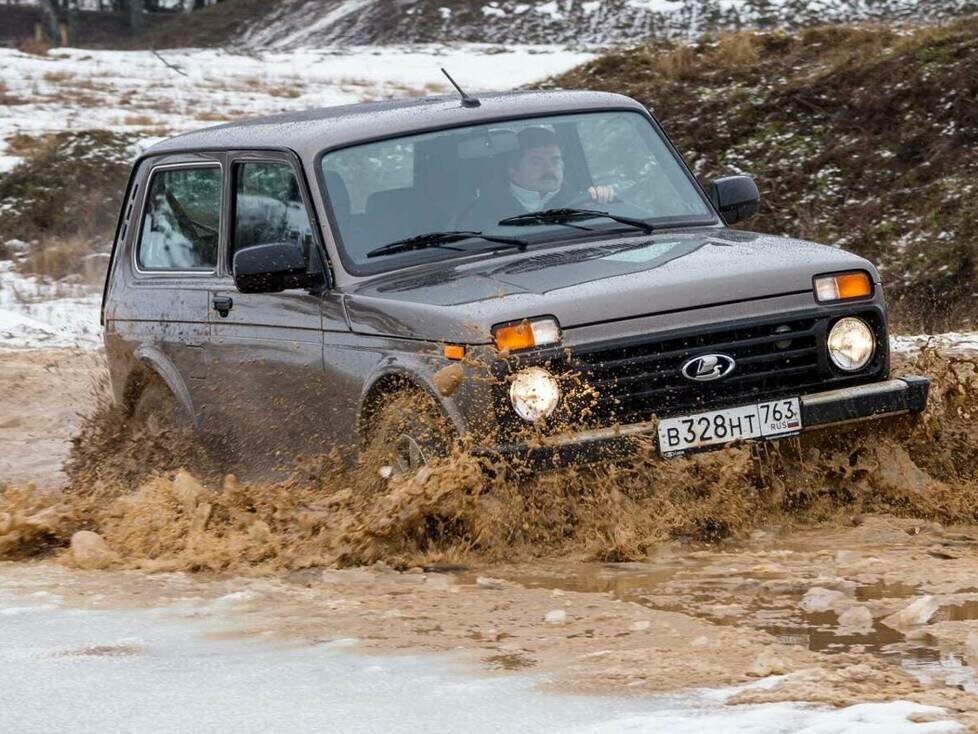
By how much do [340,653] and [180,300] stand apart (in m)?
3.29

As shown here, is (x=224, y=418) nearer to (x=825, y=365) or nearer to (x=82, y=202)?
(x=825, y=365)

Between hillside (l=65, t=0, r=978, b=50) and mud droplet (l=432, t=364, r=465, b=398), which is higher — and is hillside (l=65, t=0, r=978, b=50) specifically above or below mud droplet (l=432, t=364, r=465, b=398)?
above

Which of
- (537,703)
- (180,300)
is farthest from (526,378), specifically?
(180,300)

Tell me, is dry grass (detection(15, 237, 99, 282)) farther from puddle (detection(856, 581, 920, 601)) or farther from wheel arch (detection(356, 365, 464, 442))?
puddle (detection(856, 581, 920, 601))

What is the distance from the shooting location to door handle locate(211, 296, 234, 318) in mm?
7465

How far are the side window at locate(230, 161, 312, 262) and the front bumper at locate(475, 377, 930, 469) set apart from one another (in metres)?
1.53

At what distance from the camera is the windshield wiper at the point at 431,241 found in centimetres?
681

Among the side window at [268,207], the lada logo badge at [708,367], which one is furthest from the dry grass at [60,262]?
the lada logo badge at [708,367]

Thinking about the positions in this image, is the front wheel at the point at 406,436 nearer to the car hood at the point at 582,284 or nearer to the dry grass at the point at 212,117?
the car hood at the point at 582,284

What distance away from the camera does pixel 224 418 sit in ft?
24.9

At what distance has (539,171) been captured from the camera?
7180 mm

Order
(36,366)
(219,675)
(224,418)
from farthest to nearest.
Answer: (36,366) → (224,418) → (219,675)

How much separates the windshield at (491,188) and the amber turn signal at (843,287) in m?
1.01

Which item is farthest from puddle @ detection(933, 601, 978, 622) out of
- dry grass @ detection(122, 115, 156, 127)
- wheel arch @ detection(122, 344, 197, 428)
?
dry grass @ detection(122, 115, 156, 127)
